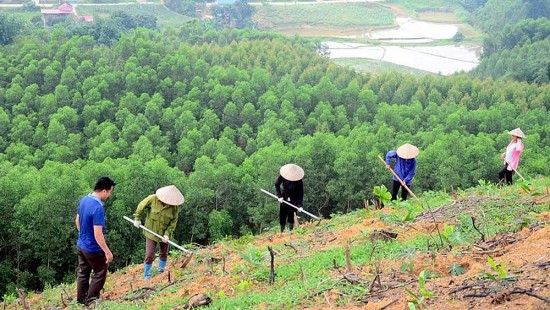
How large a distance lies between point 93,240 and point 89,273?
610 millimetres

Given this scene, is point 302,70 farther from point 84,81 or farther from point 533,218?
point 533,218

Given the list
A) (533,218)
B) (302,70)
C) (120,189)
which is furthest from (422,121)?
(533,218)

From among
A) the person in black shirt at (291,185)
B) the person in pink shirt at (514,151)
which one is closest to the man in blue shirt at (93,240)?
the person in black shirt at (291,185)

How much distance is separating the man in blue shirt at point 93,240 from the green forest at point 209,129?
42.4 ft

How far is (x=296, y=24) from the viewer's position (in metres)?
75.1

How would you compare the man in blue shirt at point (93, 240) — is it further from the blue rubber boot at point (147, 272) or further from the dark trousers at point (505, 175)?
the dark trousers at point (505, 175)

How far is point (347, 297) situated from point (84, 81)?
3449 centimetres

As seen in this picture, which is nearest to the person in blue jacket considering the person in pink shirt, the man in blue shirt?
the person in pink shirt

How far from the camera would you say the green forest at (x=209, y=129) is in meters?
21.4

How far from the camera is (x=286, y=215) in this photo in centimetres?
1023

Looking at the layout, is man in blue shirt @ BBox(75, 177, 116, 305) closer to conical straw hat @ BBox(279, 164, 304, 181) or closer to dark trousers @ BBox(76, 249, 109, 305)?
dark trousers @ BBox(76, 249, 109, 305)

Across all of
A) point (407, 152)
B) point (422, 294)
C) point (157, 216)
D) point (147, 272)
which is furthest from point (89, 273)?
point (407, 152)

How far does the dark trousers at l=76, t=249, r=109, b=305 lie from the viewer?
7.09 metres

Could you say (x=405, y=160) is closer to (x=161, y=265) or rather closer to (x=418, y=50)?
(x=161, y=265)
